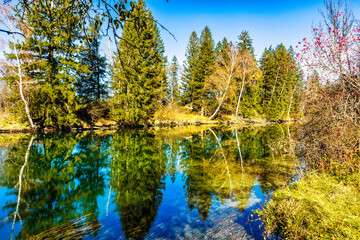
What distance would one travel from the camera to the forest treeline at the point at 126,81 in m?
17.0

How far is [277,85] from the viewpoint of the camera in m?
38.8

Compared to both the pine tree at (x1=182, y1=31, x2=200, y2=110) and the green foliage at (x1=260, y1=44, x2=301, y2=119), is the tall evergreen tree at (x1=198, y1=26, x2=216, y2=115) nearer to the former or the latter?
the pine tree at (x1=182, y1=31, x2=200, y2=110)

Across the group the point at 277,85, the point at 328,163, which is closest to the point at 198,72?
the point at 277,85

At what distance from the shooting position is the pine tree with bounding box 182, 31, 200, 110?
32.2 m

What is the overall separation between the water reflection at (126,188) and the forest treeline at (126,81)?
3.12m

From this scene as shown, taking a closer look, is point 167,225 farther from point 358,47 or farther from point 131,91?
point 131,91

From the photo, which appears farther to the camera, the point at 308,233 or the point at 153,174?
the point at 153,174

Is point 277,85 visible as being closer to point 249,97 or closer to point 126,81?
point 249,97

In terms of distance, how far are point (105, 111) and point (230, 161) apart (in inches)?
809

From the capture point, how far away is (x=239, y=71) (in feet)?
87.0

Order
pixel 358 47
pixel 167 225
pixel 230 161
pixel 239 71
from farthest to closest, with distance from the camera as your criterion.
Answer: pixel 239 71, pixel 230 161, pixel 358 47, pixel 167 225

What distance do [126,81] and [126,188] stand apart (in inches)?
783

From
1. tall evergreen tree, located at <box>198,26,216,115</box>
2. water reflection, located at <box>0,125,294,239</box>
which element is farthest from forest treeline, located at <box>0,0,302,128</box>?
water reflection, located at <box>0,125,294,239</box>

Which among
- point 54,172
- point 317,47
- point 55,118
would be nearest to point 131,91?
point 55,118
